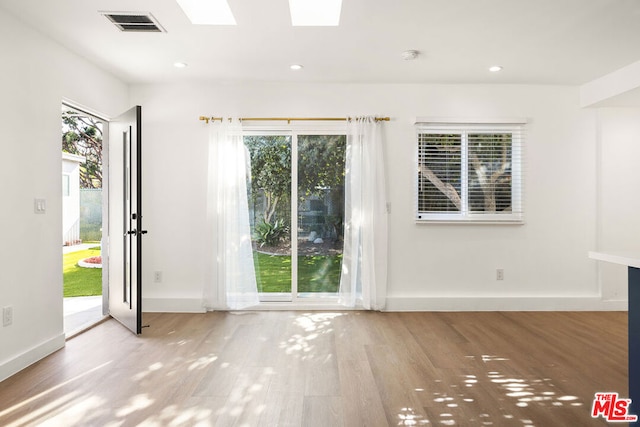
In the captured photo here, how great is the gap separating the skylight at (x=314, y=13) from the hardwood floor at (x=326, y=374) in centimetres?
255

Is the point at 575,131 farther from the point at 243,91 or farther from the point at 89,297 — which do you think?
the point at 89,297

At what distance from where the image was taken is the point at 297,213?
4520mm

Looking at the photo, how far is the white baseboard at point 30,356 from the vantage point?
269 centimetres

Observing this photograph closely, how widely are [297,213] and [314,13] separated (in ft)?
7.13

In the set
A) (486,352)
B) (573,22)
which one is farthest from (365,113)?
(486,352)

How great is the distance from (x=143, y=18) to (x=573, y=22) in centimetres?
317

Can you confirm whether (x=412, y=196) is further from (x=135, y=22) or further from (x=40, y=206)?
(x=40, y=206)

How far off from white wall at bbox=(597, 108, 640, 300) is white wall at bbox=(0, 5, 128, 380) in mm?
5459

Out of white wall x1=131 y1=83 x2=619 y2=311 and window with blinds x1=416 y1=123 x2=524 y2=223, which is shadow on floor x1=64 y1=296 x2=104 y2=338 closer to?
white wall x1=131 y1=83 x2=619 y2=311

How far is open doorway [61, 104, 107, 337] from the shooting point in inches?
223

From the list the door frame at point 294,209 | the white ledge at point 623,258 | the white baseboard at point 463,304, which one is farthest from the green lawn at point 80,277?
the white ledge at point 623,258

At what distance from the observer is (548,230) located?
448cm

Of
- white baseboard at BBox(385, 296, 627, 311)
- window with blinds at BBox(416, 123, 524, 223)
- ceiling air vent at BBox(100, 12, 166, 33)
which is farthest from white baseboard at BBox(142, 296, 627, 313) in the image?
ceiling air vent at BBox(100, 12, 166, 33)

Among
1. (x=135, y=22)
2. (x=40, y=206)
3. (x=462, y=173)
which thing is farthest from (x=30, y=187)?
(x=462, y=173)
